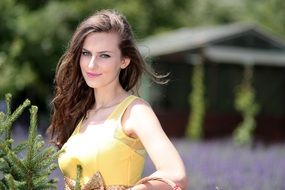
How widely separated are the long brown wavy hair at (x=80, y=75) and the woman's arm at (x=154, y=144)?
0.32 meters

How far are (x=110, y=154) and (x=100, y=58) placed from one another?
0.41m

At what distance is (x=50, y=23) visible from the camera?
20.0 metres

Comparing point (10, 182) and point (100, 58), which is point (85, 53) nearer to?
point (100, 58)

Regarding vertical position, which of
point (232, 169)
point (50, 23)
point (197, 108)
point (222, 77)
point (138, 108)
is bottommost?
point (197, 108)

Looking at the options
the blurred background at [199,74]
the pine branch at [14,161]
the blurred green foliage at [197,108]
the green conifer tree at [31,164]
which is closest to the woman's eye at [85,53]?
the green conifer tree at [31,164]

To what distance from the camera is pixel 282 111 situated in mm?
21766

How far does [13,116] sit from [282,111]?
19.4 metres

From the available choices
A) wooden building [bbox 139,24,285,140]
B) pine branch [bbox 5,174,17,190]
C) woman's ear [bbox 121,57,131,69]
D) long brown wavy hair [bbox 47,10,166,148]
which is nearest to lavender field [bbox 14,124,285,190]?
long brown wavy hair [bbox 47,10,166,148]

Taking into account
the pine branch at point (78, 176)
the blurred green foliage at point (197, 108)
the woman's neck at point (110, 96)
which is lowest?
the blurred green foliage at point (197, 108)

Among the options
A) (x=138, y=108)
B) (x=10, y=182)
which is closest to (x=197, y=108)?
(x=138, y=108)

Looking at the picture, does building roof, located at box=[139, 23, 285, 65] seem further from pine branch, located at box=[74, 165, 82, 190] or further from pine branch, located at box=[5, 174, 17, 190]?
pine branch, located at box=[5, 174, 17, 190]

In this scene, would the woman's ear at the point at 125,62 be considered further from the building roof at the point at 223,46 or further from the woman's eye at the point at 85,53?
the building roof at the point at 223,46

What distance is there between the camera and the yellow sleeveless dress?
293cm

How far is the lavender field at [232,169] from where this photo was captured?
6.64 meters
